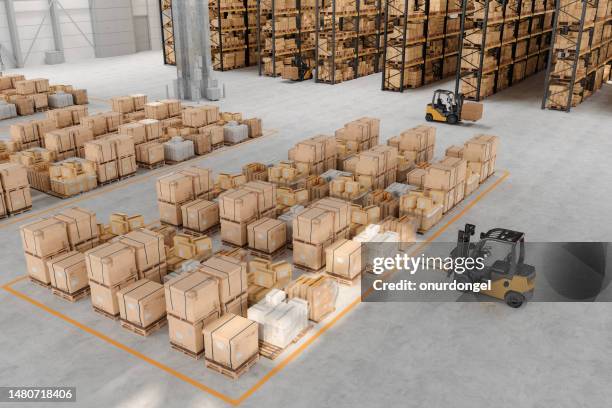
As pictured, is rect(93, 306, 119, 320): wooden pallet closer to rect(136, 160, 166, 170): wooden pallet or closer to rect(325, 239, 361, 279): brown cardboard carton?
rect(325, 239, 361, 279): brown cardboard carton

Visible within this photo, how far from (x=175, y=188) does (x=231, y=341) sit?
4.54m

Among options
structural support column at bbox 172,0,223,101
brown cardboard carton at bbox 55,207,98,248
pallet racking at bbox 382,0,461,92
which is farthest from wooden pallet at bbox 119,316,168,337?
pallet racking at bbox 382,0,461,92

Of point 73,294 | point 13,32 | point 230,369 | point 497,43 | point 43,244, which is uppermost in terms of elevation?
point 13,32

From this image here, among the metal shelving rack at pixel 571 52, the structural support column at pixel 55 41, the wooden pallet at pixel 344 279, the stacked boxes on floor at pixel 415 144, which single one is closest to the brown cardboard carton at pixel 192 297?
the wooden pallet at pixel 344 279

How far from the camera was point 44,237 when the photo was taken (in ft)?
27.3

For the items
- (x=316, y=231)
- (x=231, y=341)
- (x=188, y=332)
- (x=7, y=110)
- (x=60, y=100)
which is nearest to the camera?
(x=231, y=341)

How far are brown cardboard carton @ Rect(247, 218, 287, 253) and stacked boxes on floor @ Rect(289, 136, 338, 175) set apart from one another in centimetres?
274

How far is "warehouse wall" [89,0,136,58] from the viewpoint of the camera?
109 feet

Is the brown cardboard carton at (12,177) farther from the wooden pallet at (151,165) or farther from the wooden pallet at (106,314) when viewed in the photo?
the wooden pallet at (106,314)

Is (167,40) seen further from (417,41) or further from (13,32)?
(417,41)

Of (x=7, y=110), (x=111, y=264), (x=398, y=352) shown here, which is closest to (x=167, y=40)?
(x=7, y=110)

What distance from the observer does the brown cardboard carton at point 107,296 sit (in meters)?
7.55

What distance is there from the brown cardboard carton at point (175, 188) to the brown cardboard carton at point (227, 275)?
3173 millimetres

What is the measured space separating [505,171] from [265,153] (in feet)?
20.4
